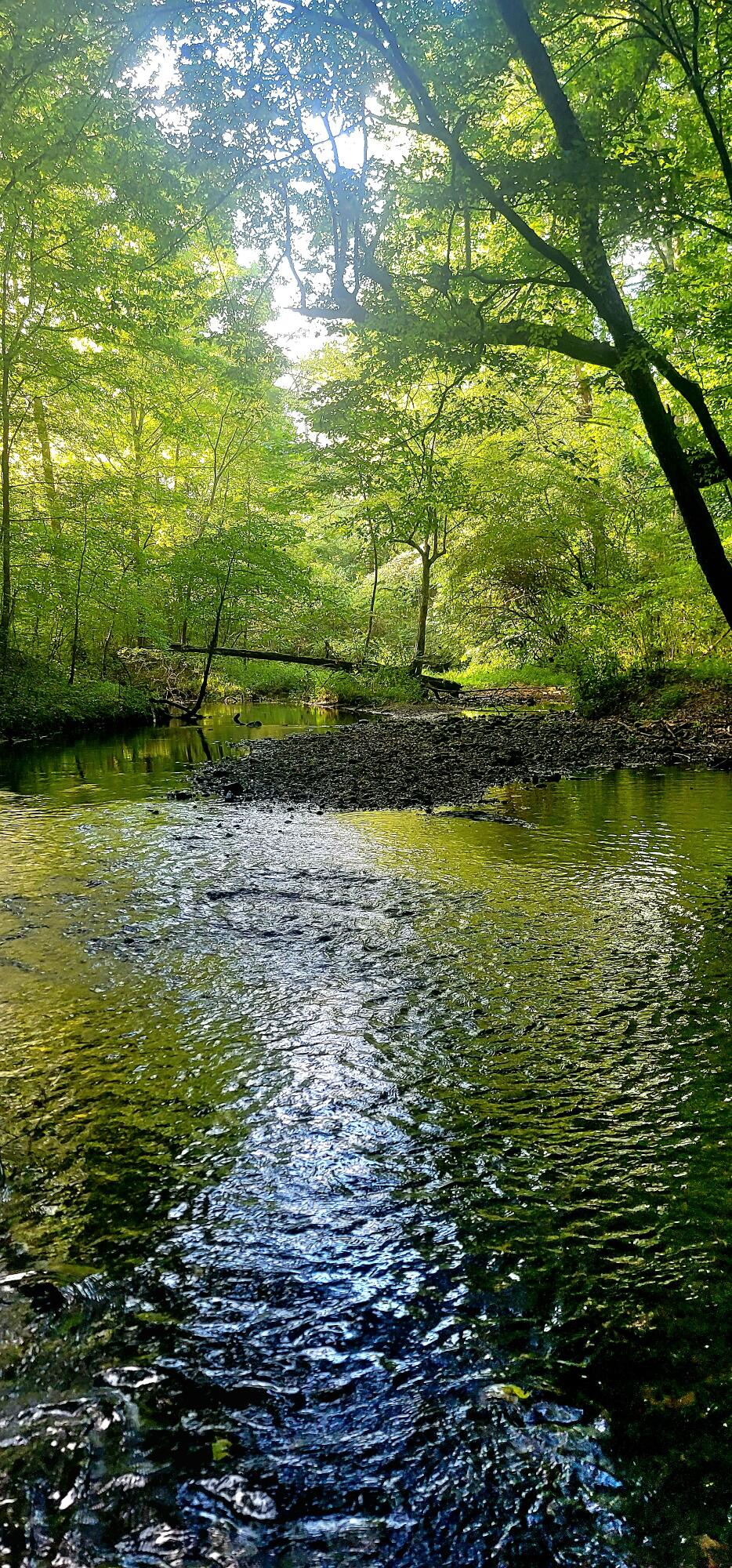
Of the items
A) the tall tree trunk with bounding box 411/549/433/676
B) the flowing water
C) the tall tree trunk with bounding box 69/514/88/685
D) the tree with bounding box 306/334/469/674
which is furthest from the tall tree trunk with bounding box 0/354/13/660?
the flowing water

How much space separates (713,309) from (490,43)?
2.91 metres

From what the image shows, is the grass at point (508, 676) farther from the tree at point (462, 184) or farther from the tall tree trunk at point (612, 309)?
the tall tree trunk at point (612, 309)

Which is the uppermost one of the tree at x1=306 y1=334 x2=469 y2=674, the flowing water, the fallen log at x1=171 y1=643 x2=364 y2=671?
the tree at x1=306 y1=334 x2=469 y2=674

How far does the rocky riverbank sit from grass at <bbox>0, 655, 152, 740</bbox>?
4.52 meters

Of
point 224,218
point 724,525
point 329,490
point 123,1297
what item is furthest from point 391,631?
point 123,1297

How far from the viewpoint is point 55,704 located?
1505 centimetres

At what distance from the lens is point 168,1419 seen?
144 centimetres

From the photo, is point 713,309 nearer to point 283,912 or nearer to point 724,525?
point 724,525

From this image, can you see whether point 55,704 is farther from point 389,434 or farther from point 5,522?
point 389,434

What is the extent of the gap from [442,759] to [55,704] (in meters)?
8.86

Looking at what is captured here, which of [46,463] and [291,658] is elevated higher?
[46,463]

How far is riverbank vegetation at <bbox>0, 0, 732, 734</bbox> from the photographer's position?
5.58m

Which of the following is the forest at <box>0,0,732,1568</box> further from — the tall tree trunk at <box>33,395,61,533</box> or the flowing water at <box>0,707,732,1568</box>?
the tall tree trunk at <box>33,395,61,533</box>

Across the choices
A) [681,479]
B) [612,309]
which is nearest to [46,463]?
[612,309]
